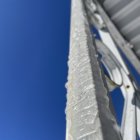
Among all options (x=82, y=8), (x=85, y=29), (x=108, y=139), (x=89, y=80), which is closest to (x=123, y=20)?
(x=82, y=8)

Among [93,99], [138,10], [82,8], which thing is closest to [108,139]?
[93,99]

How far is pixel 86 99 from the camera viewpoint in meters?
0.80

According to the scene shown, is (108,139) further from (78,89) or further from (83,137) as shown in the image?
(78,89)

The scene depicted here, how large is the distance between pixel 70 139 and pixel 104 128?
10 centimetres

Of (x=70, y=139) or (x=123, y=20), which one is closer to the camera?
(x=70, y=139)

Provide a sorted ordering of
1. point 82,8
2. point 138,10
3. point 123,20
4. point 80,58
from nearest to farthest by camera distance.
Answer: point 80,58 → point 82,8 → point 138,10 → point 123,20

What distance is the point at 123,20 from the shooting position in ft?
9.86

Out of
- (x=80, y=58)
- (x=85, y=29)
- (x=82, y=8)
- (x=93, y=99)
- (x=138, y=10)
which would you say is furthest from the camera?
(x=138, y=10)

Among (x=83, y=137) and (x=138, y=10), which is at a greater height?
(x=138, y=10)

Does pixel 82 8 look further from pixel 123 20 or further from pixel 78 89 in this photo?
pixel 123 20

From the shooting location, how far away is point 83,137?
714 mm

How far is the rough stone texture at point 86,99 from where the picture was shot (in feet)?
2.34

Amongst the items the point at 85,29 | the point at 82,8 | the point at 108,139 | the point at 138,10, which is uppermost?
the point at 138,10

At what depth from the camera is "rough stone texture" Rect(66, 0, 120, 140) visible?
0.71 meters
